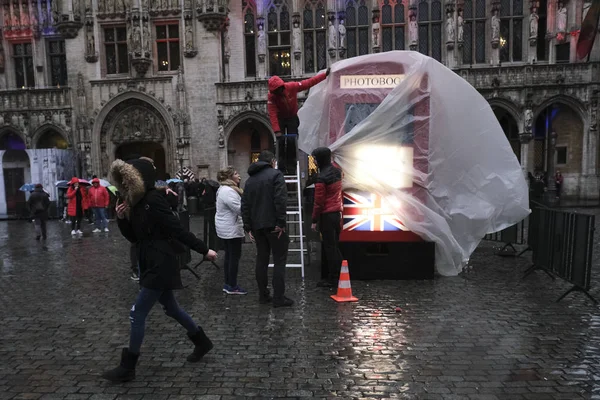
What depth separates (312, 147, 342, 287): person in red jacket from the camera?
6.88 meters

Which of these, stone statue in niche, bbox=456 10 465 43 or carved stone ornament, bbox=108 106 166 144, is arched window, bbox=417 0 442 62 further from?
carved stone ornament, bbox=108 106 166 144

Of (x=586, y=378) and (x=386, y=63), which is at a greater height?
(x=386, y=63)

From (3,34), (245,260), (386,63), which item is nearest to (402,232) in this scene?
(386,63)

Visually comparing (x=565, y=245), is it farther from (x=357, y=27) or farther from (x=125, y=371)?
(x=357, y=27)

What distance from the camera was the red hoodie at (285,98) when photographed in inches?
306

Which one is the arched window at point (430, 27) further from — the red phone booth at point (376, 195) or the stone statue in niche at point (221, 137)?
the red phone booth at point (376, 195)

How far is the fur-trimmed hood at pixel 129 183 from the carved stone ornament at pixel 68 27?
22163mm

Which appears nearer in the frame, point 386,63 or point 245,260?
point 386,63

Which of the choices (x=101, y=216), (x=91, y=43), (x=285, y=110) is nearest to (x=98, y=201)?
(x=101, y=216)

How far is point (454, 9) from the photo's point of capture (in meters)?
21.0

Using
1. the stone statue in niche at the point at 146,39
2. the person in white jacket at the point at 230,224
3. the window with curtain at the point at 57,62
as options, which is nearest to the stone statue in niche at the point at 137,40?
the stone statue in niche at the point at 146,39

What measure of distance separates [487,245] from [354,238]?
4877 millimetres

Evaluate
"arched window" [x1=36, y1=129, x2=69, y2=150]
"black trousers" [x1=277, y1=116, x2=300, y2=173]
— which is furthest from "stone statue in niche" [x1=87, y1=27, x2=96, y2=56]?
"black trousers" [x1=277, y1=116, x2=300, y2=173]

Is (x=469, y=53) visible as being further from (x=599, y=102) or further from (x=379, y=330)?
(x=379, y=330)
